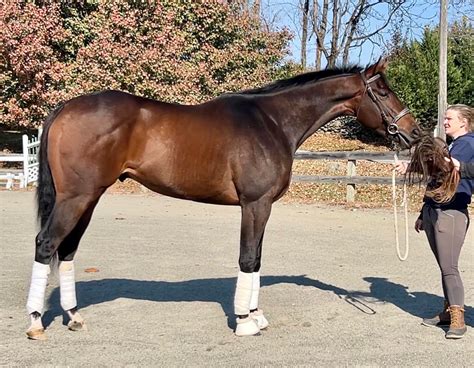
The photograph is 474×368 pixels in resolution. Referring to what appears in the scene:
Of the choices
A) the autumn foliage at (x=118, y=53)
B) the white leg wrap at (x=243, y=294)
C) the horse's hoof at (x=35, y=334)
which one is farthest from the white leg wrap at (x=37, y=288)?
the autumn foliage at (x=118, y=53)

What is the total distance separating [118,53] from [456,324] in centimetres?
1563

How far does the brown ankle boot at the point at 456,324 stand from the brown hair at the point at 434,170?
926 millimetres

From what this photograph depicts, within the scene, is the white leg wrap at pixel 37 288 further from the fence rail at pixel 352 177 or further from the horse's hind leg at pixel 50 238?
the fence rail at pixel 352 177

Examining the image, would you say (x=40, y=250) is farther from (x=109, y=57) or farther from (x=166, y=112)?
(x=109, y=57)

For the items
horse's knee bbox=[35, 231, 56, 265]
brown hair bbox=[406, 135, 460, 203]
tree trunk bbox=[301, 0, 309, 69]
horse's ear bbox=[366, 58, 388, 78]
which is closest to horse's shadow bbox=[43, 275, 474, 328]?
horse's knee bbox=[35, 231, 56, 265]

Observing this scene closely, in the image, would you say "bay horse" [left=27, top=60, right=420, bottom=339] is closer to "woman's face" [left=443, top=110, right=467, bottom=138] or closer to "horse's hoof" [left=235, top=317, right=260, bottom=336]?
"horse's hoof" [left=235, top=317, right=260, bottom=336]

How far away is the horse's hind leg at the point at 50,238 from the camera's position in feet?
14.7

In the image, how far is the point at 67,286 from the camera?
484 centimetres

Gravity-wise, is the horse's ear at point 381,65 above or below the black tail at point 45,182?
above

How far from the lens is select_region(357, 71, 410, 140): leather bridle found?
487cm

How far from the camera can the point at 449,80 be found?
85.7 feet

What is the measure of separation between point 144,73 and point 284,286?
13469 millimetres

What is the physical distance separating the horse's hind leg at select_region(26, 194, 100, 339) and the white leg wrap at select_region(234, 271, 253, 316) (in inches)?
55.1

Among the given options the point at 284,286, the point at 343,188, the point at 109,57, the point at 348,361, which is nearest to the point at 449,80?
the point at 343,188
